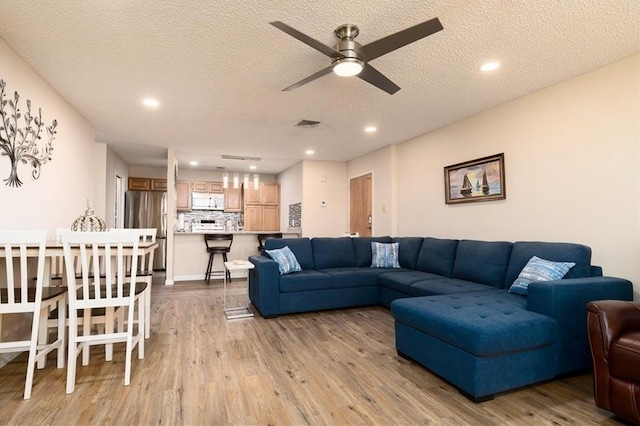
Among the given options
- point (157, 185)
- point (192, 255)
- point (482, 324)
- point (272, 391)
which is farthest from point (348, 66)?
point (157, 185)

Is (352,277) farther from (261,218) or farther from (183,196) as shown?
(183,196)

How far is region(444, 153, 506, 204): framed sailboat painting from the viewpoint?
12.3ft

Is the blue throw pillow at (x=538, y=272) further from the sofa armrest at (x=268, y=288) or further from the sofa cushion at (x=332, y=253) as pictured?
the sofa armrest at (x=268, y=288)

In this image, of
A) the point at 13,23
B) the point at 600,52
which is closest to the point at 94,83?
the point at 13,23

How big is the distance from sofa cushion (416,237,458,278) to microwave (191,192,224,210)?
18.3ft

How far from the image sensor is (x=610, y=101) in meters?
2.75

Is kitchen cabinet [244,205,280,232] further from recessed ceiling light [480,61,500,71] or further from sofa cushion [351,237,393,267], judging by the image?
recessed ceiling light [480,61,500,71]

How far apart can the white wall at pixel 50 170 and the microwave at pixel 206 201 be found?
331 centimetres

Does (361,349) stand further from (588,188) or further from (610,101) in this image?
(610,101)

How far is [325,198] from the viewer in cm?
696

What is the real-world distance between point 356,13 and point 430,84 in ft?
4.51

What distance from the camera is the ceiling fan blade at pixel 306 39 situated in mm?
1834

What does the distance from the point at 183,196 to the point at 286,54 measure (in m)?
6.28

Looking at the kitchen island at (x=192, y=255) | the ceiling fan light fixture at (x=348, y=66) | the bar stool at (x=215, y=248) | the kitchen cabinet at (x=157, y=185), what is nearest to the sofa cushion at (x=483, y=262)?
the ceiling fan light fixture at (x=348, y=66)
